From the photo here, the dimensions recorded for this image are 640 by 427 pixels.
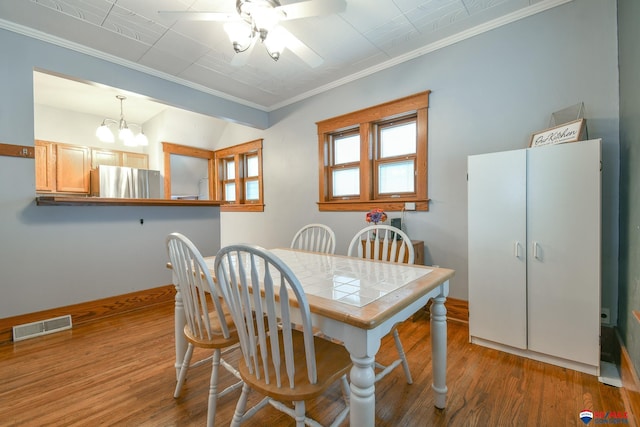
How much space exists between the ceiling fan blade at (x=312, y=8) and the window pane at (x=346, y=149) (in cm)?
188

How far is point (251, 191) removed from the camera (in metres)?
5.02

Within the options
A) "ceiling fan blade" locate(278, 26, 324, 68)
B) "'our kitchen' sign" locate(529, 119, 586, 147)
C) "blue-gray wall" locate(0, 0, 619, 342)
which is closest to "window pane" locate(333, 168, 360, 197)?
"blue-gray wall" locate(0, 0, 619, 342)

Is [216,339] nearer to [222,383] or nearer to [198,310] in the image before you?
[198,310]

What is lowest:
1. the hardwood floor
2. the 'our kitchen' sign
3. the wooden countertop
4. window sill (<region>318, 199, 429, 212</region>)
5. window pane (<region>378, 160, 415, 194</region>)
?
the hardwood floor

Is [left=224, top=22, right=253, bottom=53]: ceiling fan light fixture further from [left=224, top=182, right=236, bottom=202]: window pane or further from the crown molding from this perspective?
[left=224, top=182, right=236, bottom=202]: window pane

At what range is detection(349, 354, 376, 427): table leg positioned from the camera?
35.2 inches

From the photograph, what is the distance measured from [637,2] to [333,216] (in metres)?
2.81

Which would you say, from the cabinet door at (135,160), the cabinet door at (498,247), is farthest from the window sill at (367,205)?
the cabinet door at (135,160)

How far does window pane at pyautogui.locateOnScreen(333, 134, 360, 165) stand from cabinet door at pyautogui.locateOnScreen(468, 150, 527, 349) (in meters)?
1.56

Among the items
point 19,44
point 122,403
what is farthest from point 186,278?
point 19,44

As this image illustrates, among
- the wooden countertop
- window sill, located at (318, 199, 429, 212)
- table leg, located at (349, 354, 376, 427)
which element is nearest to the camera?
table leg, located at (349, 354, 376, 427)

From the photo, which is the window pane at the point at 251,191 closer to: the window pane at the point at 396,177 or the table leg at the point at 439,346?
the window pane at the point at 396,177

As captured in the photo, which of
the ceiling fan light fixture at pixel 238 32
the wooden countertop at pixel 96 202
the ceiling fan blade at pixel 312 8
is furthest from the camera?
the wooden countertop at pixel 96 202

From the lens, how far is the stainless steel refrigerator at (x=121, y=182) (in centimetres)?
451
